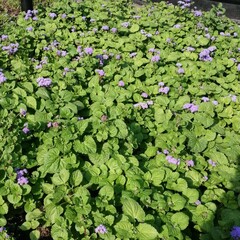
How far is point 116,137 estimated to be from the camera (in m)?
2.59

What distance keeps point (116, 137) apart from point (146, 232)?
808mm

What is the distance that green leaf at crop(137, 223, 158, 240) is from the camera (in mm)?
1959

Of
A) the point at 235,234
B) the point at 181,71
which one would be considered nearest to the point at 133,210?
the point at 235,234

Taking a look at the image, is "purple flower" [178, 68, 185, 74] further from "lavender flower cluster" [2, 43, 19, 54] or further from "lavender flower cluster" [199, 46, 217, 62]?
"lavender flower cluster" [2, 43, 19, 54]

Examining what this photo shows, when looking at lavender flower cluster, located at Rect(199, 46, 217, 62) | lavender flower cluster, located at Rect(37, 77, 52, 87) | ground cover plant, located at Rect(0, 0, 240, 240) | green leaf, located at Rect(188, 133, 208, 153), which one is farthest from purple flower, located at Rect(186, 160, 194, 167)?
lavender flower cluster, located at Rect(199, 46, 217, 62)

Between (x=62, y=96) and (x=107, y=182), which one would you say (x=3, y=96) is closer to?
(x=62, y=96)

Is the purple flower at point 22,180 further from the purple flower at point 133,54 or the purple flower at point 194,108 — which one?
the purple flower at point 133,54

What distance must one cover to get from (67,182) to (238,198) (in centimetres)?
117

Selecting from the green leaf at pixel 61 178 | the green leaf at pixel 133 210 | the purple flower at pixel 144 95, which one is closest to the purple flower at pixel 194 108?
the purple flower at pixel 144 95

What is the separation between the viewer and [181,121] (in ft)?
9.63

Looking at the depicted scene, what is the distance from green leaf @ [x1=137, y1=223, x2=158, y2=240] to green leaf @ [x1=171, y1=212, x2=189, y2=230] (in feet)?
0.80

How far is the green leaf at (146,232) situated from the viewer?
6.43 ft

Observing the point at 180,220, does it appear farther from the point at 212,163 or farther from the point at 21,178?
the point at 21,178

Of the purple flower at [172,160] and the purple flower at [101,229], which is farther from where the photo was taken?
the purple flower at [172,160]
